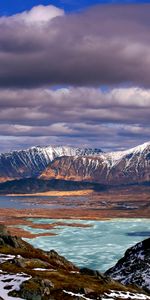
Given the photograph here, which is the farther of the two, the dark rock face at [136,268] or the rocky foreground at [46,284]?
the dark rock face at [136,268]

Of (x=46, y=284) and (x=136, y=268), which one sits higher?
(x=46, y=284)

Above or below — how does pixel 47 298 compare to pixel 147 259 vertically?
above

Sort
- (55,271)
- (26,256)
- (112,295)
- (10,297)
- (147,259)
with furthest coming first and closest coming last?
1. (147,259)
2. (26,256)
3. (55,271)
4. (112,295)
5. (10,297)

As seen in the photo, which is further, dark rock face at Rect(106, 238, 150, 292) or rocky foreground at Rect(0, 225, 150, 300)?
dark rock face at Rect(106, 238, 150, 292)

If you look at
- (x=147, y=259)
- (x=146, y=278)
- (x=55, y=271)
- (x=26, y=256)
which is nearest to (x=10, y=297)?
(x=55, y=271)

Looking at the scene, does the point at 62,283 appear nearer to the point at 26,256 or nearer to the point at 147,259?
the point at 26,256

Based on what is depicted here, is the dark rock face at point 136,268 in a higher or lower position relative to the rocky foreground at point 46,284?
lower

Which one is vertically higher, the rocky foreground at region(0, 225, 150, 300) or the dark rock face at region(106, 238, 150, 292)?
the rocky foreground at region(0, 225, 150, 300)

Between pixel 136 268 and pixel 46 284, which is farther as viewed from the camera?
pixel 136 268
